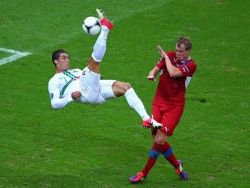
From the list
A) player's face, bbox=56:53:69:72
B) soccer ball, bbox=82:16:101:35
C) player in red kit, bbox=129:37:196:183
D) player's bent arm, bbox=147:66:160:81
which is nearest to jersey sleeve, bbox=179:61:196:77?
player in red kit, bbox=129:37:196:183

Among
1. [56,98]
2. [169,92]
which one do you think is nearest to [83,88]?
[56,98]

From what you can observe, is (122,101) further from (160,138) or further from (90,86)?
(90,86)

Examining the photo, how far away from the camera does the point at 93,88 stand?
46.2 feet

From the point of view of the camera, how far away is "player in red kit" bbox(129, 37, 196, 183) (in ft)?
46.0

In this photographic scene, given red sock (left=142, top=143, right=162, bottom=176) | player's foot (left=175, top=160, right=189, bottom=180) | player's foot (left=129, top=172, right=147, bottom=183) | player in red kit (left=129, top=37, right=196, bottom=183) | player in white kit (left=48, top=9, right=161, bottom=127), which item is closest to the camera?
player in white kit (left=48, top=9, right=161, bottom=127)

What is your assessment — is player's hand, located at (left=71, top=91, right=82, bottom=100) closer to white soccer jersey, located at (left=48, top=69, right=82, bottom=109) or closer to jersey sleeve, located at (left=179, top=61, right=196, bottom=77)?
white soccer jersey, located at (left=48, top=69, right=82, bottom=109)

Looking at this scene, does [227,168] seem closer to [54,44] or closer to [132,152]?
[132,152]

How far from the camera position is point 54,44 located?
70.6 feet

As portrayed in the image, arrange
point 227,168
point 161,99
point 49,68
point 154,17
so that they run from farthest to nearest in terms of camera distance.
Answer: point 154,17 < point 49,68 < point 227,168 < point 161,99

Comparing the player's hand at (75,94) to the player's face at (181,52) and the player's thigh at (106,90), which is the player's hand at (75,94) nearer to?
the player's thigh at (106,90)

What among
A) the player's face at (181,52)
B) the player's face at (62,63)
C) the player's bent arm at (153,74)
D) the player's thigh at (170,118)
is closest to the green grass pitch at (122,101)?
the player's thigh at (170,118)

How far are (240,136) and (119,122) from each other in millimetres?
2578

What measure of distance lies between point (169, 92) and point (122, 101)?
14.6 feet

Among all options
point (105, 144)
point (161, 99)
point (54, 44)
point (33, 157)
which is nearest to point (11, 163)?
point (33, 157)
